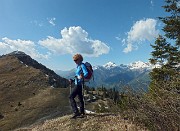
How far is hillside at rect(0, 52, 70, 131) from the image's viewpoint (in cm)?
7325

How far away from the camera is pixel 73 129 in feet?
44.1

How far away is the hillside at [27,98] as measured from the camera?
240ft

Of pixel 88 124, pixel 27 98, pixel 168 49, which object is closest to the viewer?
pixel 88 124

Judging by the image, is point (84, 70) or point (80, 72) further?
point (80, 72)

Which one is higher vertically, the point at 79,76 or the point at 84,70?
the point at 84,70

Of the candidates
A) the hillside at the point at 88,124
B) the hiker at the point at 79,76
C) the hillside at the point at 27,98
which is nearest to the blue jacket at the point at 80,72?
the hiker at the point at 79,76

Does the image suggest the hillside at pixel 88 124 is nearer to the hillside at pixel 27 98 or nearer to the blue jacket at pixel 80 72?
the blue jacket at pixel 80 72

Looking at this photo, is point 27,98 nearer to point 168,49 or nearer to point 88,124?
point 168,49

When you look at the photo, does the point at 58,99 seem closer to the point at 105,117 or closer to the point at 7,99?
the point at 7,99

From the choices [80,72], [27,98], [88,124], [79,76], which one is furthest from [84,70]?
[27,98]

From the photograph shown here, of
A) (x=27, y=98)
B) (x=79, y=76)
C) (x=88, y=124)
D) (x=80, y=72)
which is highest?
(x=27, y=98)

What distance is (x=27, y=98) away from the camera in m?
99.6

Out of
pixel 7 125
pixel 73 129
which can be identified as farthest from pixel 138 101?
pixel 7 125

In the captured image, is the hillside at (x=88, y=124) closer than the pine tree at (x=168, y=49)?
Yes
